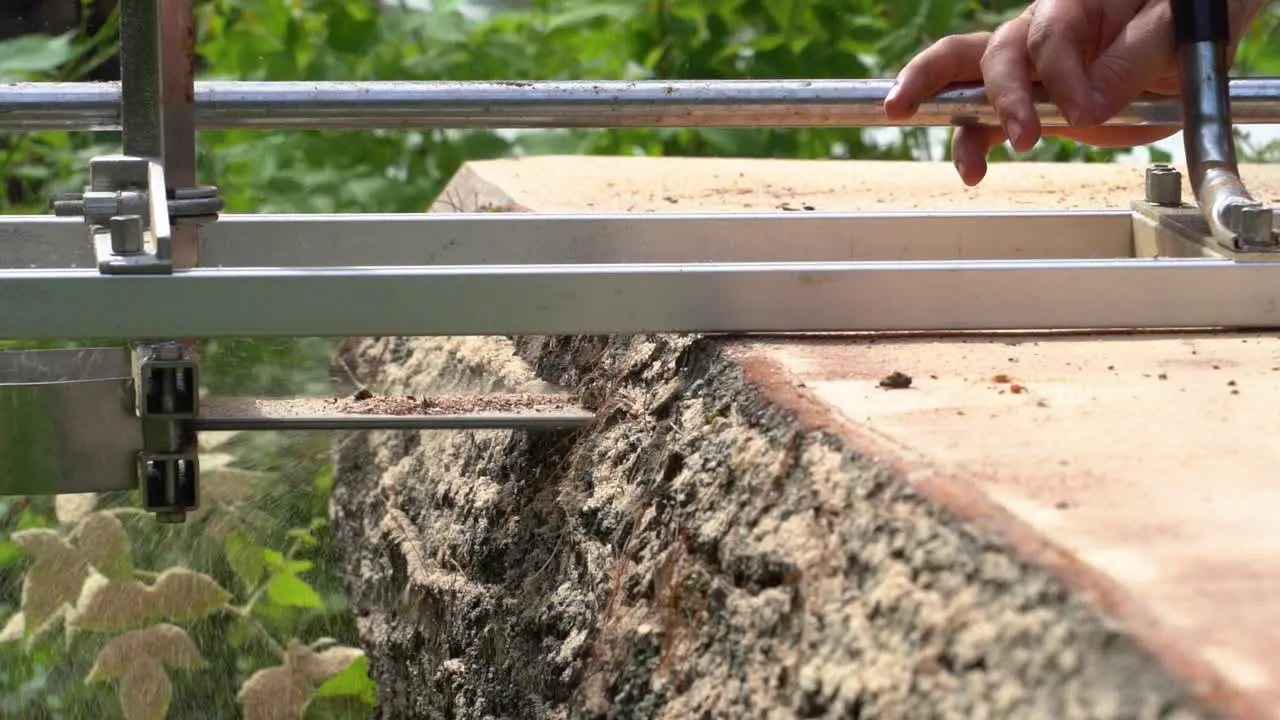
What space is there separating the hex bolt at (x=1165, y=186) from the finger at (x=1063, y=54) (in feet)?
0.58

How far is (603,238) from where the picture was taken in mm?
1660

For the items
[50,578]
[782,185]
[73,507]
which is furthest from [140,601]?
[782,185]

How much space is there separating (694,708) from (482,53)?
2958mm

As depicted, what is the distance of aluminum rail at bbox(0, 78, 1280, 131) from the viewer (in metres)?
1.62

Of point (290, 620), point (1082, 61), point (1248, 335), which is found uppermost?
point (1082, 61)

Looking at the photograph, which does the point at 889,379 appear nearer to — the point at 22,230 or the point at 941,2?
the point at 22,230

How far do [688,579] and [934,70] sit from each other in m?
0.61

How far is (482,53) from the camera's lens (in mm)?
3904

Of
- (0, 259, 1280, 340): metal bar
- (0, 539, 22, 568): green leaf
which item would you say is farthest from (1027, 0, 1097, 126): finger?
(0, 539, 22, 568): green leaf

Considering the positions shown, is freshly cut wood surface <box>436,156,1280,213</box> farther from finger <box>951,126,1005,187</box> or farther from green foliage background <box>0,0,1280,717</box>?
green foliage background <box>0,0,1280,717</box>

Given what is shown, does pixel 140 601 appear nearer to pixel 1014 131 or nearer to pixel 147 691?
pixel 147 691

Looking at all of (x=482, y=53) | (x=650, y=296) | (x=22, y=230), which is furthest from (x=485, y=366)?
(x=482, y=53)

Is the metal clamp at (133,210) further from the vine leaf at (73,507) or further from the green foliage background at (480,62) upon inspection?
the green foliage background at (480,62)

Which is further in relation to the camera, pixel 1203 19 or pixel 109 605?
pixel 109 605
